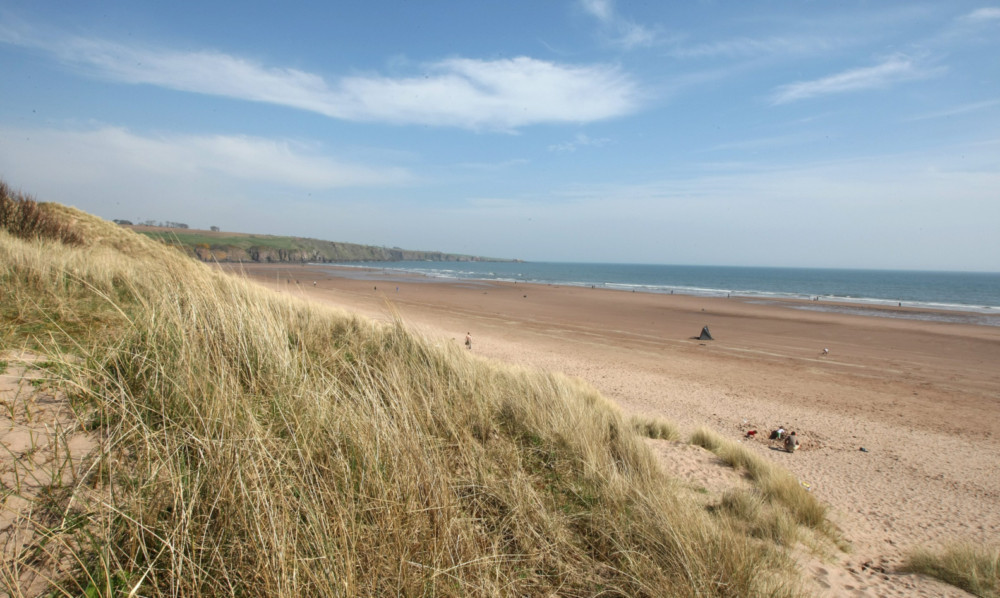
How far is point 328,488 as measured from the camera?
8.07ft

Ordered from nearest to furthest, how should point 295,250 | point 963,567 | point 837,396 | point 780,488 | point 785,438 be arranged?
point 963,567
point 780,488
point 785,438
point 837,396
point 295,250

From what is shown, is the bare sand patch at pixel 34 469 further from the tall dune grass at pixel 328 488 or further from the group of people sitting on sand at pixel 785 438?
the group of people sitting on sand at pixel 785 438

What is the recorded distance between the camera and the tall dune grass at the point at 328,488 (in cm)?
200

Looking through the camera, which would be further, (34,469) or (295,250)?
(295,250)

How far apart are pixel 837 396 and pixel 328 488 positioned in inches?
540

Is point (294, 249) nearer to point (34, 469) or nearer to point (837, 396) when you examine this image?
point (837, 396)

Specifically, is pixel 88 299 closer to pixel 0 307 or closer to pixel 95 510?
pixel 0 307

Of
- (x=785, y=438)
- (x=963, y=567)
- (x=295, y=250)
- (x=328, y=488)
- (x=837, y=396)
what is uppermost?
(x=295, y=250)

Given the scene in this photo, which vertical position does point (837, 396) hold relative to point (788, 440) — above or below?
below

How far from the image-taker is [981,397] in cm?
1275

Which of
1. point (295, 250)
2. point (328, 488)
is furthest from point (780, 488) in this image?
point (295, 250)

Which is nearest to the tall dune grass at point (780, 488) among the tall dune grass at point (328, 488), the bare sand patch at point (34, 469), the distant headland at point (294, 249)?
the tall dune grass at point (328, 488)

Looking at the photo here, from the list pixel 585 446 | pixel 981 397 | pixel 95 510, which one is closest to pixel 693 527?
pixel 585 446

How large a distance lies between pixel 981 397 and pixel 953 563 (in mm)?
12836
